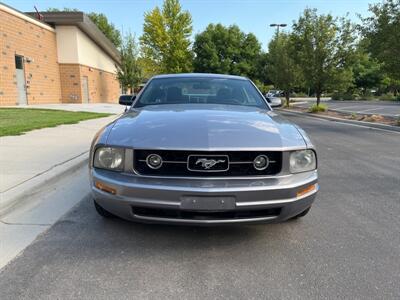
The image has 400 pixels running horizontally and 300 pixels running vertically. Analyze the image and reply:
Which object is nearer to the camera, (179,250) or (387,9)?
(179,250)

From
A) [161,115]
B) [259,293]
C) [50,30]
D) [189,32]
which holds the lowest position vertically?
[259,293]

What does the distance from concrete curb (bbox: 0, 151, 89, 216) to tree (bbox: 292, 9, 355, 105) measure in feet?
60.9

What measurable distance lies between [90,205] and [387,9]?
43.5 feet

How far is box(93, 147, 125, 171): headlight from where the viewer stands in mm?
2697

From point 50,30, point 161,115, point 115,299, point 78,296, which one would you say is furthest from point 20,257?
point 50,30

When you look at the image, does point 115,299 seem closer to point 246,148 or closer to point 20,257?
point 20,257

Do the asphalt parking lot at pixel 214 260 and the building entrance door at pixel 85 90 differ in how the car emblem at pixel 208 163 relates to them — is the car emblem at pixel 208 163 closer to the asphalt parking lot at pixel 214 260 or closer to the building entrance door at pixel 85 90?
the asphalt parking lot at pixel 214 260

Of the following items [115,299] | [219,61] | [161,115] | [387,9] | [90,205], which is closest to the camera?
[115,299]

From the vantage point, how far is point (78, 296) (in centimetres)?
218

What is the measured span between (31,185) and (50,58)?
22.1 metres

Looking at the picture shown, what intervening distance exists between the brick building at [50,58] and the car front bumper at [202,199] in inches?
719

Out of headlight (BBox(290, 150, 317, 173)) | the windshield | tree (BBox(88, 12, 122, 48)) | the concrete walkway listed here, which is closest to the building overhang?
the concrete walkway

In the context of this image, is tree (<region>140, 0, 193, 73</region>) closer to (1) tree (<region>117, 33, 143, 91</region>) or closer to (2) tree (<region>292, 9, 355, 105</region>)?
(1) tree (<region>117, 33, 143, 91</region>)

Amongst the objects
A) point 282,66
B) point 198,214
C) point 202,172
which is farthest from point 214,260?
point 282,66
